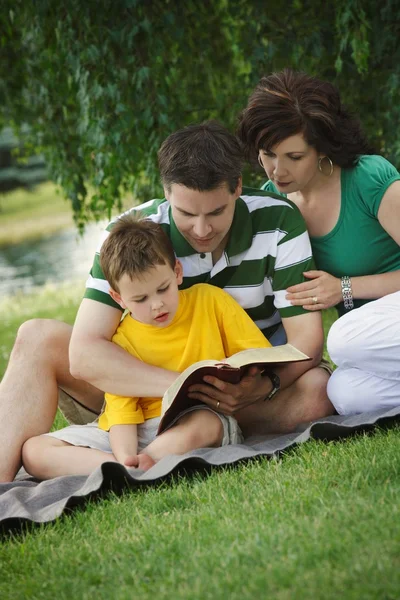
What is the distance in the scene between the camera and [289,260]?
3.33 m

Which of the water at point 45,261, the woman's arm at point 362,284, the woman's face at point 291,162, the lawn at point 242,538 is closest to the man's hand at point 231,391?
the lawn at point 242,538

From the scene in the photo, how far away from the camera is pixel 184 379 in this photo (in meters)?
2.89

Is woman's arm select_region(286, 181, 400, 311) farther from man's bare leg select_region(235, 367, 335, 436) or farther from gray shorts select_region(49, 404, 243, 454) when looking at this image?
gray shorts select_region(49, 404, 243, 454)

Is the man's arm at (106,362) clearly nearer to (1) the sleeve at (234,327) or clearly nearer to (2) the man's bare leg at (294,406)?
(1) the sleeve at (234,327)

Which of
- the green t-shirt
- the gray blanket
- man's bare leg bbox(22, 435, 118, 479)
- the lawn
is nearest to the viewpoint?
the lawn

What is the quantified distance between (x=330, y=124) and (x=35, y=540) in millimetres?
1854

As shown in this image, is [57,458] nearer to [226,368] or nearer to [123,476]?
[123,476]

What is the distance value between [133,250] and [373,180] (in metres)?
1.01

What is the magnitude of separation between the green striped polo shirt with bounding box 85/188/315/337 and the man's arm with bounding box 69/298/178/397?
0.20 ft

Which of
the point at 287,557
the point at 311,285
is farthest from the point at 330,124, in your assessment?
the point at 287,557

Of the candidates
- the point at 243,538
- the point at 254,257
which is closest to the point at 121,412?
the point at 254,257

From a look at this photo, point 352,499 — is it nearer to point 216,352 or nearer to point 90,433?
point 216,352

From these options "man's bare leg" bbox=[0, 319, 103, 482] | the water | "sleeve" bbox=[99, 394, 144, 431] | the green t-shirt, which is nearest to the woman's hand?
the green t-shirt

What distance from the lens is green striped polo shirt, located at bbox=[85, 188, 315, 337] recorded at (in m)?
3.32
